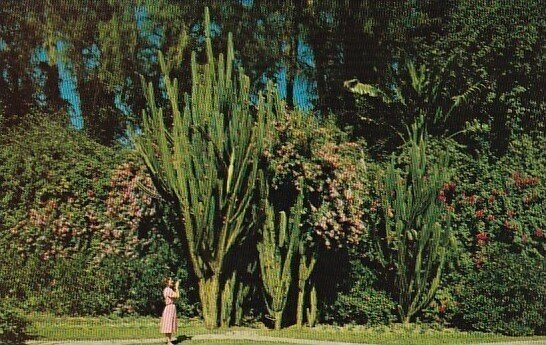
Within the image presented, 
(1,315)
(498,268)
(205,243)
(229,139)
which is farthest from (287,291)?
(1,315)

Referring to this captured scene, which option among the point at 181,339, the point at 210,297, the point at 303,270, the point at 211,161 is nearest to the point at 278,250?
the point at 303,270

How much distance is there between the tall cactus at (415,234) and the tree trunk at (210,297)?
12.7 ft

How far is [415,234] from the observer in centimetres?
1371

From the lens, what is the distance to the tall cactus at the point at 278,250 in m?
12.9

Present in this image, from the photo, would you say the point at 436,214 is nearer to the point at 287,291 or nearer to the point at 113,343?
the point at 287,291

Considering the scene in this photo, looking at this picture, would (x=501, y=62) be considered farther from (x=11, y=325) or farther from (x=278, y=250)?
(x=11, y=325)

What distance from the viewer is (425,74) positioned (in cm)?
1695

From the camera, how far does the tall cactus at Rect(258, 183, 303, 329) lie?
42.3ft

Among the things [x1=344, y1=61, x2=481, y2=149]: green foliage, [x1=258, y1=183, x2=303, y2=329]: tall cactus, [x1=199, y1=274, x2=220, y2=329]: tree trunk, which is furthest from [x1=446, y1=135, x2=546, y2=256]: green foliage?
[x1=199, y1=274, x2=220, y2=329]: tree trunk

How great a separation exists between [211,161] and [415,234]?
4922 mm

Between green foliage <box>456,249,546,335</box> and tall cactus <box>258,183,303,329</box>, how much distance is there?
404cm

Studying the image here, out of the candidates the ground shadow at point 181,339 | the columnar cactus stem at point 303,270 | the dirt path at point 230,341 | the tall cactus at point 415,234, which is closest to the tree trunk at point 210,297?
the dirt path at point 230,341

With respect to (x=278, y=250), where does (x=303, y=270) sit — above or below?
below

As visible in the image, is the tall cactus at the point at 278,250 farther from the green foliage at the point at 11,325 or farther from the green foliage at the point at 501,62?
the green foliage at the point at 501,62
